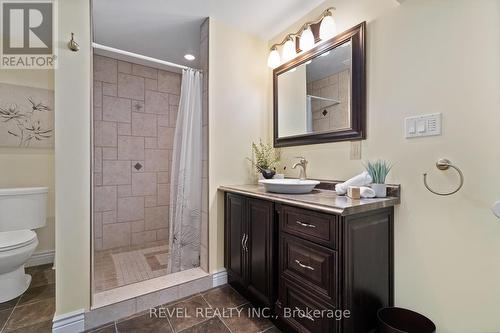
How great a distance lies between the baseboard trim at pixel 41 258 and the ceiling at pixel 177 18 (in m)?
2.17

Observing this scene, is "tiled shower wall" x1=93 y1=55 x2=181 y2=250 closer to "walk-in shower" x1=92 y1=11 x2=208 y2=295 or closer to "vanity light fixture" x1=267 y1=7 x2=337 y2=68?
"walk-in shower" x1=92 y1=11 x2=208 y2=295

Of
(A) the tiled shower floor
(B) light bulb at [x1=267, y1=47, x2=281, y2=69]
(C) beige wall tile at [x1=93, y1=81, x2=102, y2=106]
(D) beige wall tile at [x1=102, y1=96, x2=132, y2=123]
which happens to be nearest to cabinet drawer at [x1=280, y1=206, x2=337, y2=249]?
(B) light bulb at [x1=267, y1=47, x2=281, y2=69]

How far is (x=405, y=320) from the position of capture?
51.8 inches

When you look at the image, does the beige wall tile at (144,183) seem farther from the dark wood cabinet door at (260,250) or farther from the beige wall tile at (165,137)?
the dark wood cabinet door at (260,250)

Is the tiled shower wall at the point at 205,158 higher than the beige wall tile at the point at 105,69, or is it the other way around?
the beige wall tile at the point at 105,69

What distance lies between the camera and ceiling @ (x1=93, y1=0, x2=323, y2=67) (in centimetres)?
183

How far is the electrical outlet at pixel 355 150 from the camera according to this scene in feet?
5.20

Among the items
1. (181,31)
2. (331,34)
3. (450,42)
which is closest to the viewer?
(450,42)

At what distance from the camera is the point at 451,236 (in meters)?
1.19

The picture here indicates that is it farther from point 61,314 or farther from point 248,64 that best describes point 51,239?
point 248,64

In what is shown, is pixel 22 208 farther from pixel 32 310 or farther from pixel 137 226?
pixel 137 226

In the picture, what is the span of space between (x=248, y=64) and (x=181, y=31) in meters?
0.69

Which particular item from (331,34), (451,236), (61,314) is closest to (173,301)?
(61,314)

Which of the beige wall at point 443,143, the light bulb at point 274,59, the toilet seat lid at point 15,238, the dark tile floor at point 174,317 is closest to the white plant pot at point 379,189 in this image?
the beige wall at point 443,143
